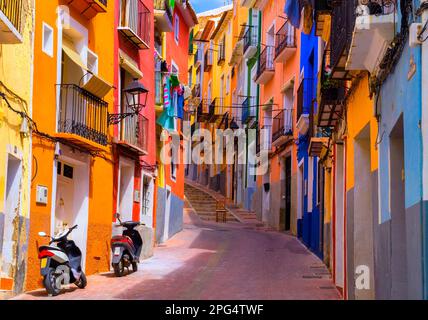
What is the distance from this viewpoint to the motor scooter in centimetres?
1258

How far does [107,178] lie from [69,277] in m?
4.81

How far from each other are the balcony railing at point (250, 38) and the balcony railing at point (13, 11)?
26409 millimetres

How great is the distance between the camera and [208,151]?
52.9 metres

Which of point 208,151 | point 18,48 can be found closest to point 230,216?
point 208,151

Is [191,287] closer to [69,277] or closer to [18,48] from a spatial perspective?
[69,277]

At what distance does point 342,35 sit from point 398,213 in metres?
3.82

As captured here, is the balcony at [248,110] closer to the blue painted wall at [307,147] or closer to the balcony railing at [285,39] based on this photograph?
the balcony railing at [285,39]

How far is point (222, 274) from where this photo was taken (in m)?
16.8

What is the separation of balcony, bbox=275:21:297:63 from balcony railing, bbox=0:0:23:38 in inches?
703

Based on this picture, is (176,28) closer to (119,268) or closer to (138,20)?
(138,20)

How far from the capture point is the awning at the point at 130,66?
19.3 metres

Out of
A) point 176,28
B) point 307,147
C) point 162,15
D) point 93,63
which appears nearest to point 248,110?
point 176,28

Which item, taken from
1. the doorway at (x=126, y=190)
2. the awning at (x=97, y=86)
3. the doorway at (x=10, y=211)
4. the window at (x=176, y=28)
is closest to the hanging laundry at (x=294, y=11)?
the doorway at (x=126, y=190)

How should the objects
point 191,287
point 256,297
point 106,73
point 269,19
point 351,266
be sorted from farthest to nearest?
point 269,19
point 106,73
point 191,287
point 256,297
point 351,266
